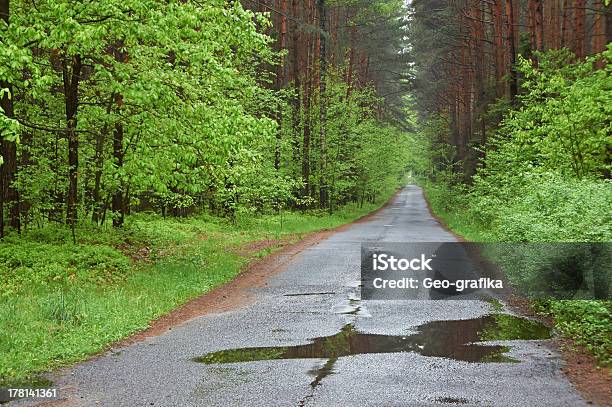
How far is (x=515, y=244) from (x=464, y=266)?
2.94 meters

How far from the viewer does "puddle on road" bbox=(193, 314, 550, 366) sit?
7.42 metres

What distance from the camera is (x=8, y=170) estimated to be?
14641mm

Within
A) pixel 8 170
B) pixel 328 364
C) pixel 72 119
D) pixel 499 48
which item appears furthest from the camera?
pixel 499 48

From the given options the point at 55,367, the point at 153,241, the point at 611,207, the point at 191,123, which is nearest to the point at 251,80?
the point at 153,241

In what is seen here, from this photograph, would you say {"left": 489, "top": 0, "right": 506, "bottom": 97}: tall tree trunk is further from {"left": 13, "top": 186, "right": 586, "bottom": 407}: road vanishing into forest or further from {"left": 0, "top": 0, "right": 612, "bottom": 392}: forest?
{"left": 13, "top": 186, "right": 586, "bottom": 407}: road vanishing into forest

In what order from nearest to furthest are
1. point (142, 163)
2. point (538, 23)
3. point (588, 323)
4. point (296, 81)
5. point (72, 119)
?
1. point (588, 323)
2. point (142, 163)
3. point (72, 119)
4. point (538, 23)
5. point (296, 81)

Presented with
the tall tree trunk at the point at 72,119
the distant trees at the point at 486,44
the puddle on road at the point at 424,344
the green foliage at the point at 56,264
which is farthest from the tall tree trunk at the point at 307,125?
the puddle on road at the point at 424,344

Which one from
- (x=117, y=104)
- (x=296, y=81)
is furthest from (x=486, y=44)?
(x=117, y=104)

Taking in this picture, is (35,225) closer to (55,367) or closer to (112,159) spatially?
(112,159)

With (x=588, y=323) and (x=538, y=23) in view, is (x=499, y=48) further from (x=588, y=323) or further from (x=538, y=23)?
(x=588, y=323)

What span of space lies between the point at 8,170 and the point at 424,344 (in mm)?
11489

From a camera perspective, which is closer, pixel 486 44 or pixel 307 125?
pixel 307 125

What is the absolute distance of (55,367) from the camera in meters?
7.20

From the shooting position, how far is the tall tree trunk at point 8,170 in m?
13.4
